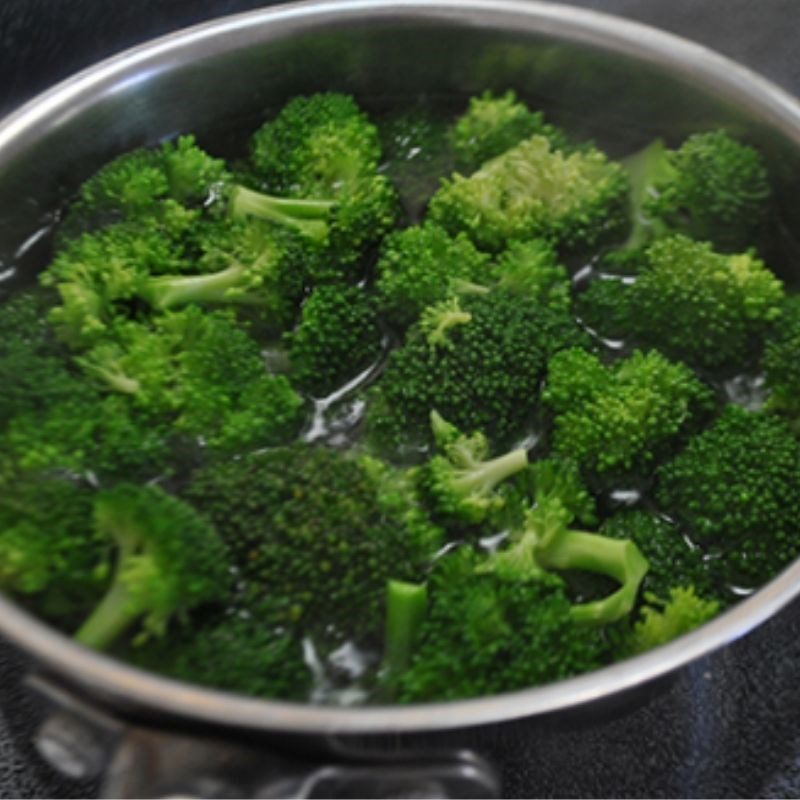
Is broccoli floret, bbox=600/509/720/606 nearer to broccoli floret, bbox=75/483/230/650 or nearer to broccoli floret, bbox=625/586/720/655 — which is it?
broccoli floret, bbox=625/586/720/655

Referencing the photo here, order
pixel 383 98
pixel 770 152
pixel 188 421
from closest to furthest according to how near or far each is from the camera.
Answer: pixel 188 421, pixel 770 152, pixel 383 98

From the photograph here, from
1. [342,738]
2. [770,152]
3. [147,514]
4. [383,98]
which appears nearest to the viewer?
[342,738]

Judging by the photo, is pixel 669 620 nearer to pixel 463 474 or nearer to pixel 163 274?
pixel 463 474

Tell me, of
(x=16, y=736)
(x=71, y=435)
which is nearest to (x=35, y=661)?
(x=71, y=435)

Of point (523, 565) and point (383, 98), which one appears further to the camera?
point (383, 98)

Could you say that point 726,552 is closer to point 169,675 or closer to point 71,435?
point 169,675

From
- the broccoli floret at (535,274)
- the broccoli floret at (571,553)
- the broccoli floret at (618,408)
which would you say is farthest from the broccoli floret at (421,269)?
the broccoli floret at (571,553)
